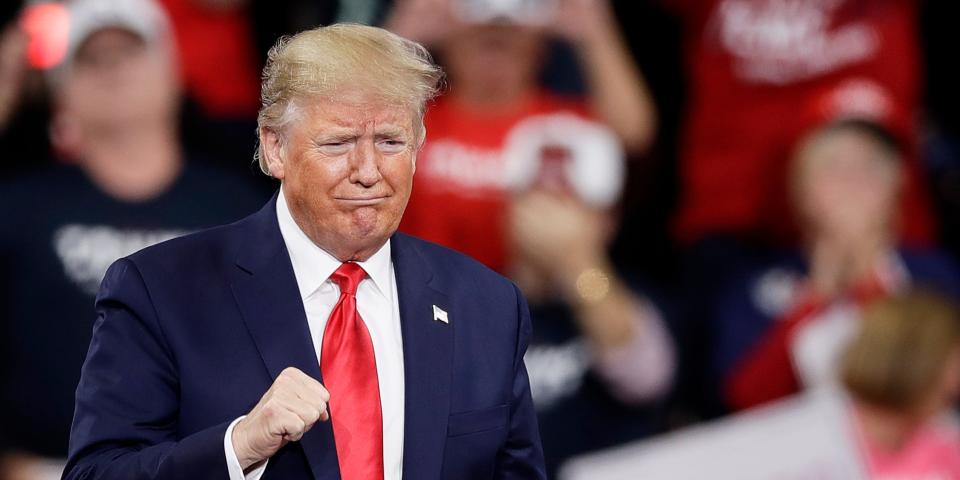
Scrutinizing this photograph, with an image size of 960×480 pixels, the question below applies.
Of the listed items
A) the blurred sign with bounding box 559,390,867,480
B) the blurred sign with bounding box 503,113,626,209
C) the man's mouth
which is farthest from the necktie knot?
the blurred sign with bounding box 503,113,626,209

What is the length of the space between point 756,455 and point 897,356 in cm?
66

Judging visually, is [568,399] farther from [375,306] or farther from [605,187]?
[375,306]

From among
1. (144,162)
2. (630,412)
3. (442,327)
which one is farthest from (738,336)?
(442,327)

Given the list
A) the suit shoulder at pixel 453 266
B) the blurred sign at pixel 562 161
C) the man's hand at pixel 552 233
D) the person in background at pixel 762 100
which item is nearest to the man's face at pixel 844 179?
the person in background at pixel 762 100

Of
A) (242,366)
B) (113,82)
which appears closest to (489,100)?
(113,82)

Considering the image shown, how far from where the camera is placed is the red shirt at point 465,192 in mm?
4098

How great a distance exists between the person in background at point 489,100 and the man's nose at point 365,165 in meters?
2.50

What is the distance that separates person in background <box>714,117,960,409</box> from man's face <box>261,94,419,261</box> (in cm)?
267

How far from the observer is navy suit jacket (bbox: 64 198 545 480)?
1520mm

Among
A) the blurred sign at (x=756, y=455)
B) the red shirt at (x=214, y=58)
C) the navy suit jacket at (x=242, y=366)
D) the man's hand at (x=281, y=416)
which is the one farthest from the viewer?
the red shirt at (x=214, y=58)

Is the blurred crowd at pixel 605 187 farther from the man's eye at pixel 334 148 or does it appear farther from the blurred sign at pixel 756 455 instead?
the man's eye at pixel 334 148

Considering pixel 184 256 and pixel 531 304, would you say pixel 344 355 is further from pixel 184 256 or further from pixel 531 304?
pixel 531 304

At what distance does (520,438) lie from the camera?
1718mm

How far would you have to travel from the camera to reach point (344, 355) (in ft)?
5.24
